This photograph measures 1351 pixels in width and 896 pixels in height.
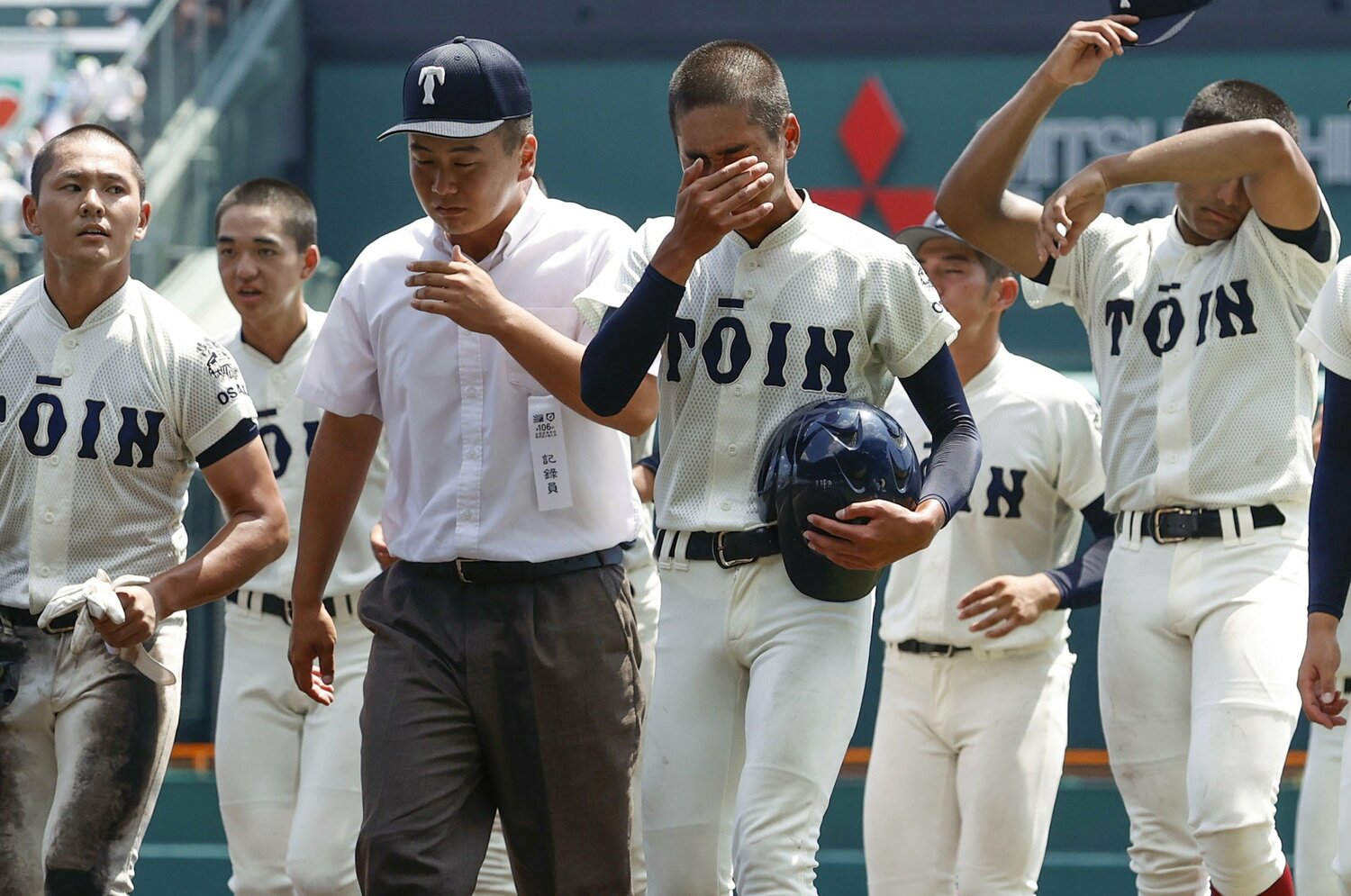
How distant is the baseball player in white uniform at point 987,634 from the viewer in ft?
18.7

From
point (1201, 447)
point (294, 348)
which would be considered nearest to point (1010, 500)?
point (1201, 447)

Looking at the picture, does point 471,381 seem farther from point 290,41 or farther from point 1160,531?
point 290,41

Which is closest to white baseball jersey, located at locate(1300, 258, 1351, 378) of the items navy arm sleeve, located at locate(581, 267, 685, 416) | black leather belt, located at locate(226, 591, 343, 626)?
navy arm sleeve, located at locate(581, 267, 685, 416)

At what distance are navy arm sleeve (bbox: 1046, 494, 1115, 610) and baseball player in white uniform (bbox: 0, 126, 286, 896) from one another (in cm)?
228

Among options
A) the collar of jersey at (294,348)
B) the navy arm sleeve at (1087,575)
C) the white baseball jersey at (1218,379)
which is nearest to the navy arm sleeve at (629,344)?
the white baseball jersey at (1218,379)

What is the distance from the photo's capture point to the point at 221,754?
6.29m

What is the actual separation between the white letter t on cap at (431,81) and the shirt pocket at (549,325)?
518 millimetres

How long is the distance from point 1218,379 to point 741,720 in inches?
65.5

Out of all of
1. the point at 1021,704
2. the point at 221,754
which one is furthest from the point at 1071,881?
the point at 221,754

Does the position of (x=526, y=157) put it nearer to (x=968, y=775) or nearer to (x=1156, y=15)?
(x=1156, y=15)

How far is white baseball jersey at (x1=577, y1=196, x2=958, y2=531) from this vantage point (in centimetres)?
428

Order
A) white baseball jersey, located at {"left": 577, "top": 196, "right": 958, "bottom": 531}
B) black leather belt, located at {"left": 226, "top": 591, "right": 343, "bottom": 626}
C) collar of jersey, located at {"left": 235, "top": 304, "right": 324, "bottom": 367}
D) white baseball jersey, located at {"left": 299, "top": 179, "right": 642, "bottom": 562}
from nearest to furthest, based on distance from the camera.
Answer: white baseball jersey, located at {"left": 577, "top": 196, "right": 958, "bottom": 531}, white baseball jersey, located at {"left": 299, "top": 179, "right": 642, "bottom": 562}, black leather belt, located at {"left": 226, "top": 591, "right": 343, "bottom": 626}, collar of jersey, located at {"left": 235, "top": 304, "right": 324, "bottom": 367}

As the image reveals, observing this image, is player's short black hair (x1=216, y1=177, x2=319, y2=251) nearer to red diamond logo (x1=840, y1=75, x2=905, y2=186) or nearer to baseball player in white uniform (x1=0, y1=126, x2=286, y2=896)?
baseball player in white uniform (x1=0, y1=126, x2=286, y2=896)

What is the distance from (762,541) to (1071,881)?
18.4 ft
